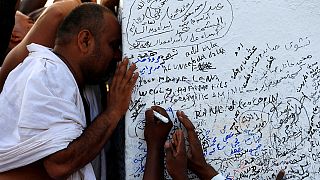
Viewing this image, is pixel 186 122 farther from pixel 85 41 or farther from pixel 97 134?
pixel 85 41

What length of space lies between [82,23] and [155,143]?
0.72 metres

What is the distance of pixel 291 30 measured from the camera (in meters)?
2.80

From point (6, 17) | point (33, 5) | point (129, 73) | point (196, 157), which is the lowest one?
point (196, 157)

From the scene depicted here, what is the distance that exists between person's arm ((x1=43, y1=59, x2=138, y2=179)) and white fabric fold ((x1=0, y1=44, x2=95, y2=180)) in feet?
0.14

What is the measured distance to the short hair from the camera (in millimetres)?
2723

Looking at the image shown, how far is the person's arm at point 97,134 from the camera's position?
8.18ft

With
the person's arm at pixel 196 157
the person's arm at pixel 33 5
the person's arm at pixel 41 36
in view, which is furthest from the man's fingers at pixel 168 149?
the person's arm at pixel 33 5

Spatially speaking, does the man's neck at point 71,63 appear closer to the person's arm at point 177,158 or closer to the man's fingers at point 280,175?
the person's arm at point 177,158

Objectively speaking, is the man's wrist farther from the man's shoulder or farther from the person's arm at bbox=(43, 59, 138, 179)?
the man's shoulder

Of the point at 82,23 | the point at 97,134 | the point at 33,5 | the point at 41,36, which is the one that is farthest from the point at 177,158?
the point at 33,5

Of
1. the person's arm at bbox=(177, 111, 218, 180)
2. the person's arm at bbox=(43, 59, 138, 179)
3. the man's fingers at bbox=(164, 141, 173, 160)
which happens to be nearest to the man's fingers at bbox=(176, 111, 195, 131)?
the person's arm at bbox=(177, 111, 218, 180)

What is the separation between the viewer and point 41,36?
2951 mm

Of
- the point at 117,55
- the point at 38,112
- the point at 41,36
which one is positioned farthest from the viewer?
the point at 41,36

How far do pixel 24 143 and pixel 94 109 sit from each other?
Result: 0.55 metres
